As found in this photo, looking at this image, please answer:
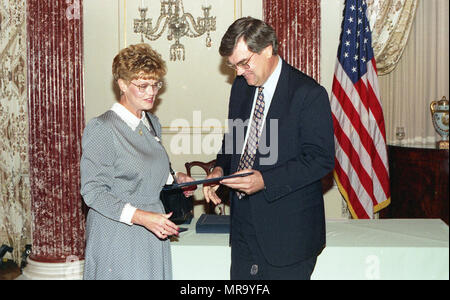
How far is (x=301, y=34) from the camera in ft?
16.4

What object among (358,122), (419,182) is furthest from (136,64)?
(419,182)

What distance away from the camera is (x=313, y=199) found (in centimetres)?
224

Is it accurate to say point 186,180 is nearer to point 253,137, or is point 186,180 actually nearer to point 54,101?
point 253,137

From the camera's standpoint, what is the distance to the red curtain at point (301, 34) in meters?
4.98

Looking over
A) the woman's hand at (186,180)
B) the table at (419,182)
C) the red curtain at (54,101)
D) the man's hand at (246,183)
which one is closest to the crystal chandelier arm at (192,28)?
the red curtain at (54,101)

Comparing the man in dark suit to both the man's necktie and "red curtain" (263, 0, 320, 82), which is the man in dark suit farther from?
"red curtain" (263, 0, 320, 82)

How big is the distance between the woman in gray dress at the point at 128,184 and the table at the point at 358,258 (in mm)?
320

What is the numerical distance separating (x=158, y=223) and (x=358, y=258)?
3.79ft

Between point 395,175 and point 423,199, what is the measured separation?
50 centimetres

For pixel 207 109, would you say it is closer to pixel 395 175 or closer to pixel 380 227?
pixel 395 175

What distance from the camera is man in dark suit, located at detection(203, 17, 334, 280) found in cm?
214

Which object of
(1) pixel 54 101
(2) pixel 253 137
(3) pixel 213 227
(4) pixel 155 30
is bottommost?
(3) pixel 213 227

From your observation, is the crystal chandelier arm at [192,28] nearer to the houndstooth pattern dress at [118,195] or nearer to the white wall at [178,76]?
the white wall at [178,76]

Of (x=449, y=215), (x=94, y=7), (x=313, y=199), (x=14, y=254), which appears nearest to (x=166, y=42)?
(x=94, y=7)
